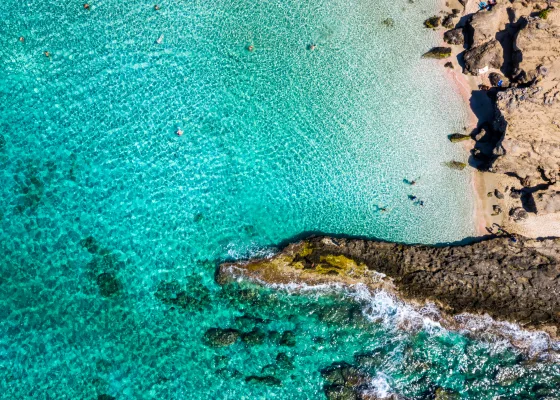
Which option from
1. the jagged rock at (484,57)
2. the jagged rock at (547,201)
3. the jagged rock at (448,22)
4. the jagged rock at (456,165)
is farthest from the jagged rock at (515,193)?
the jagged rock at (448,22)

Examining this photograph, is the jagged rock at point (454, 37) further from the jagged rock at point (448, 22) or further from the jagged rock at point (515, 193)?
the jagged rock at point (515, 193)

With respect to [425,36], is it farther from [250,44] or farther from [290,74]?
[250,44]

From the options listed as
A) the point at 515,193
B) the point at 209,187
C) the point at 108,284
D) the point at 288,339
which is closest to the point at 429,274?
the point at 515,193

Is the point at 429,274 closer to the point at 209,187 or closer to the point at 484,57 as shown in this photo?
the point at 484,57

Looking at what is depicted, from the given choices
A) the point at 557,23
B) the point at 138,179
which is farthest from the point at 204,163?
the point at 557,23

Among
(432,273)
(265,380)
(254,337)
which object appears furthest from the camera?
(432,273)

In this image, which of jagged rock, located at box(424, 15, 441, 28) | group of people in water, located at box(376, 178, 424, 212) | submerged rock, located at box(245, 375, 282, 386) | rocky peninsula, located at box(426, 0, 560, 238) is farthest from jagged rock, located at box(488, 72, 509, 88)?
submerged rock, located at box(245, 375, 282, 386)
